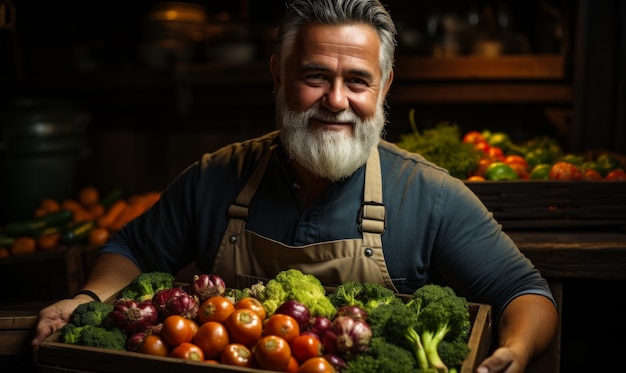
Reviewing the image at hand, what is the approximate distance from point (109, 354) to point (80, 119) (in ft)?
11.7

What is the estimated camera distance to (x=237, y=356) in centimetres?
185

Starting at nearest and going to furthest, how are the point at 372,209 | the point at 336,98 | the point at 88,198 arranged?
1. the point at 336,98
2. the point at 372,209
3. the point at 88,198

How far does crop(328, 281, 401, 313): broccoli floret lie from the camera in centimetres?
213

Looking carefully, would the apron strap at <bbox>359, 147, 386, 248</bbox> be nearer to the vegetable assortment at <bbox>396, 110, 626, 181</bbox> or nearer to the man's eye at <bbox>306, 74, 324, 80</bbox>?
the man's eye at <bbox>306, 74, 324, 80</bbox>

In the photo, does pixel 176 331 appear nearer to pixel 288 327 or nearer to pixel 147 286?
pixel 288 327

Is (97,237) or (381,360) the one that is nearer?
(381,360)

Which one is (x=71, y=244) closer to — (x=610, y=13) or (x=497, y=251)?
(x=497, y=251)

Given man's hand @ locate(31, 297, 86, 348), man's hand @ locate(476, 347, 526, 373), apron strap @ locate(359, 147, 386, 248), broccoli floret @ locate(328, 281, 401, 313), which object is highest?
apron strap @ locate(359, 147, 386, 248)

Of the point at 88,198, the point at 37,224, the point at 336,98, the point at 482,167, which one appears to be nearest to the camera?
the point at 336,98

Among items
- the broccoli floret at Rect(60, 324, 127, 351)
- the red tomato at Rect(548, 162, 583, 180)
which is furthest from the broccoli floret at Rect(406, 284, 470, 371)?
the red tomato at Rect(548, 162, 583, 180)

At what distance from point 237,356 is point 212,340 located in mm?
85

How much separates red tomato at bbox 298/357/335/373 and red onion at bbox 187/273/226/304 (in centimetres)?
47

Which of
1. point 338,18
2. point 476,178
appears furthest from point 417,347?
point 476,178

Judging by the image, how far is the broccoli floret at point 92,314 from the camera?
6.94ft
